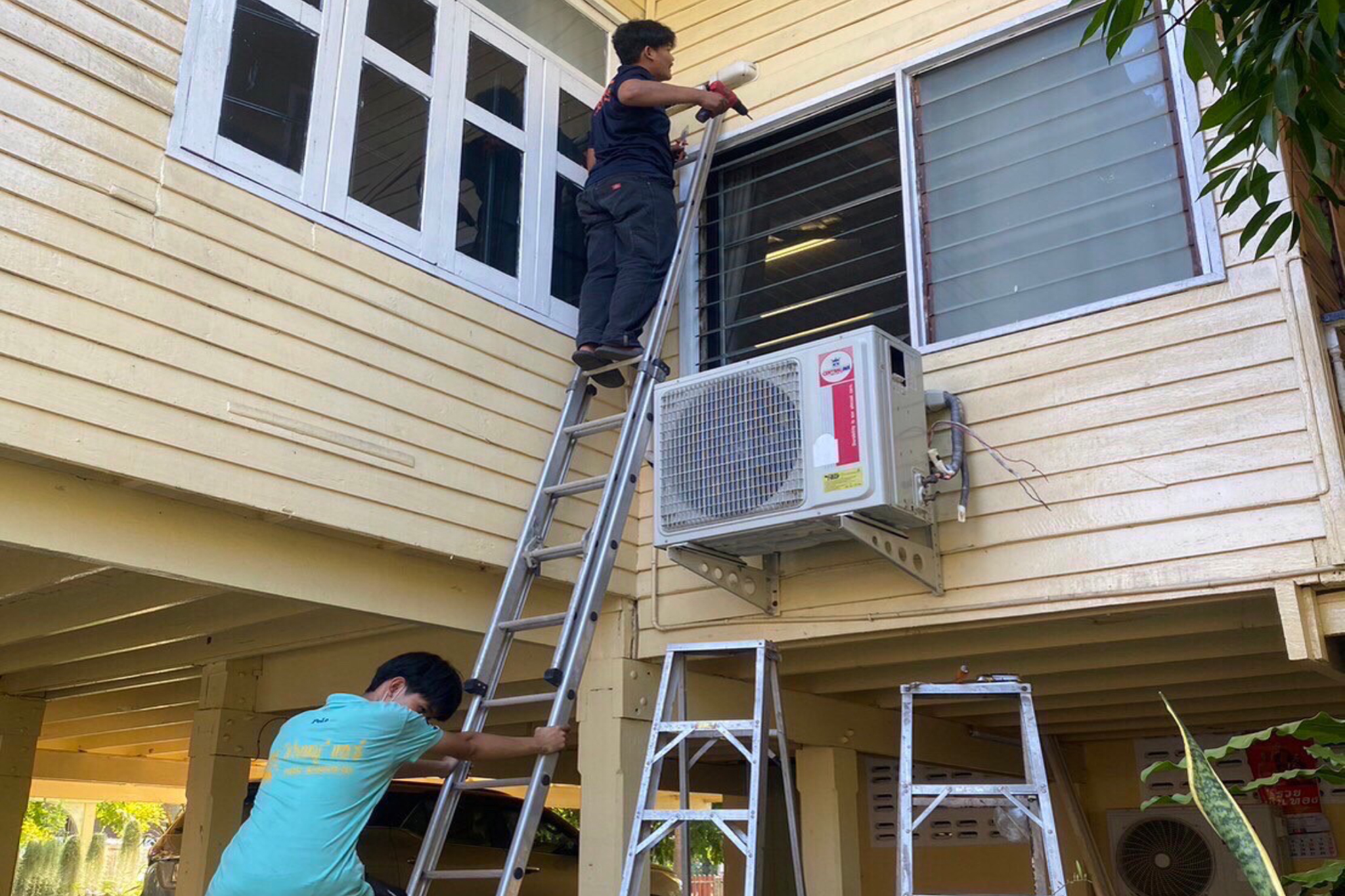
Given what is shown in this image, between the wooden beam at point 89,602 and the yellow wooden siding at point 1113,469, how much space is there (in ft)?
6.93

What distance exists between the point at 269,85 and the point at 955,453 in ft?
9.04

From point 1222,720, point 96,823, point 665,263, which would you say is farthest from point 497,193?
point 96,823

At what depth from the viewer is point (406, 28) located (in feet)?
15.0

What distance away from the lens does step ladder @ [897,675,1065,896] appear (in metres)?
3.30

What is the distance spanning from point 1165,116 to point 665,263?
1.98m

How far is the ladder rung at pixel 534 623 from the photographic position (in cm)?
405

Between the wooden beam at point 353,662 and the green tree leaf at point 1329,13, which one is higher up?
the green tree leaf at point 1329,13

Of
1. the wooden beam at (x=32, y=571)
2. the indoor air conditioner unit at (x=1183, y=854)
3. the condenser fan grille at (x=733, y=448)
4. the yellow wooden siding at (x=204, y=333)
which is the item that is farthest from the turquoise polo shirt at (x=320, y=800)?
the indoor air conditioner unit at (x=1183, y=854)

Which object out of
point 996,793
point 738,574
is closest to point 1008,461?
point 738,574

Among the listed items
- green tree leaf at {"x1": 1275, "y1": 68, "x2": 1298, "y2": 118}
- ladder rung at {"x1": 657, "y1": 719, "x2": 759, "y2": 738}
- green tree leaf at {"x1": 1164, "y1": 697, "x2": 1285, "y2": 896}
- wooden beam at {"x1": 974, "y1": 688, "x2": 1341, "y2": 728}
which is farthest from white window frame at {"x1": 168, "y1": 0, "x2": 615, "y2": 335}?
wooden beam at {"x1": 974, "y1": 688, "x2": 1341, "y2": 728}

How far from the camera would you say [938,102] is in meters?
4.80

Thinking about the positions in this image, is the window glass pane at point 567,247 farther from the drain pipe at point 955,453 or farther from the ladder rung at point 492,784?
the ladder rung at point 492,784

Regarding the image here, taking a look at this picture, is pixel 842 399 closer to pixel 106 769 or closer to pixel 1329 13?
pixel 1329 13

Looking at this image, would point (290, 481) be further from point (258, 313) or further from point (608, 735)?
point (608, 735)
